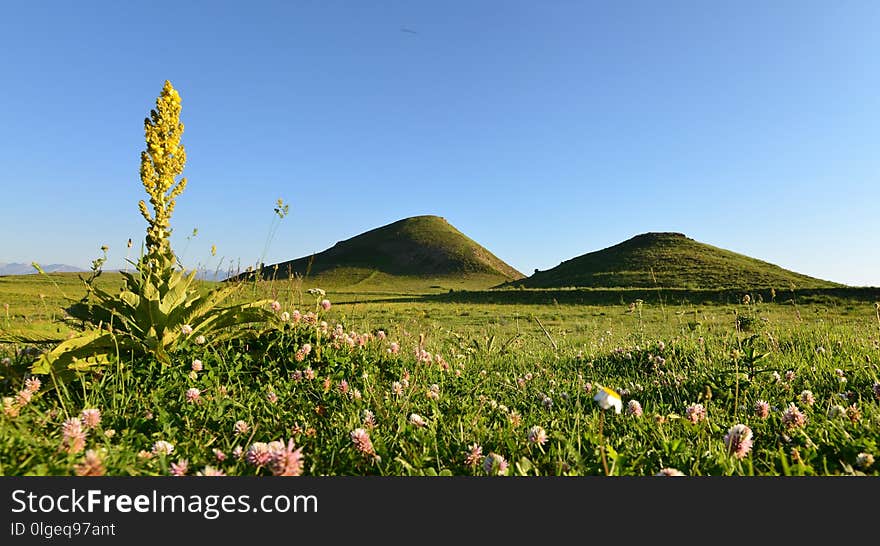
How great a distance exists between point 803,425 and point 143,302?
17.3 feet

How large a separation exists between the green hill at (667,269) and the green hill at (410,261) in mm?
35100

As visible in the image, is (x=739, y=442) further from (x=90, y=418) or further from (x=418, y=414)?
(x=90, y=418)

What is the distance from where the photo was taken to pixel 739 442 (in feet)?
8.15

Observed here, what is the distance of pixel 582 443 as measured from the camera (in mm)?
2893


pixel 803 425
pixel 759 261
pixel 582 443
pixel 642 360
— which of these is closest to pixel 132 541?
pixel 582 443

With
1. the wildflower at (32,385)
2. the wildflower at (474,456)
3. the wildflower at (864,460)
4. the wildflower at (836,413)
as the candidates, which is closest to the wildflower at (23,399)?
the wildflower at (32,385)

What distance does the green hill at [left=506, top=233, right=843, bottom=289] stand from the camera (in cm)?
5572

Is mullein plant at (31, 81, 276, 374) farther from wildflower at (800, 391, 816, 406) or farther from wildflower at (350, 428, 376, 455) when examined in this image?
wildflower at (800, 391, 816, 406)

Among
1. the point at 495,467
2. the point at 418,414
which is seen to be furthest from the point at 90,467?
the point at 418,414

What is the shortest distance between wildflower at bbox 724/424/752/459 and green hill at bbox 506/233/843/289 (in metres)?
52.5

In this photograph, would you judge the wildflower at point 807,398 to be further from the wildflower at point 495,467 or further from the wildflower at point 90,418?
the wildflower at point 90,418

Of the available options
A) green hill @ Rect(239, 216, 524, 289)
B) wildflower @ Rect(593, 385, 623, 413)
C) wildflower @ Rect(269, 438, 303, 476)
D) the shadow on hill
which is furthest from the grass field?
green hill @ Rect(239, 216, 524, 289)

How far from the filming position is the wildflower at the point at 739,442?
2463 millimetres

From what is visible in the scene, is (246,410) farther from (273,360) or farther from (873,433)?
(873,433)
